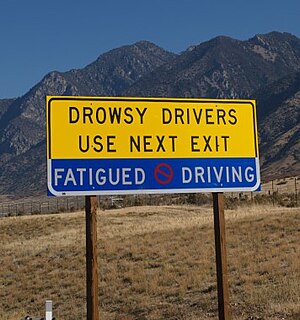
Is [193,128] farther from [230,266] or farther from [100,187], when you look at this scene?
[230,266]

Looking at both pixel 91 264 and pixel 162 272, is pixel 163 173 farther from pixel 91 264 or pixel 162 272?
pixel 162 272

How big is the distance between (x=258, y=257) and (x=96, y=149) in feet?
47.9

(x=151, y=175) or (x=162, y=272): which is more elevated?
(x=151, y=175)

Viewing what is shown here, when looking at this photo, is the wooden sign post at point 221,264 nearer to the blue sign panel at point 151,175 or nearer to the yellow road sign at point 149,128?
the blue sign panel at point 151,175

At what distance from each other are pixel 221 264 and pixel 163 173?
4.78ft

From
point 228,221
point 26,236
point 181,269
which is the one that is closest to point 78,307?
A: point 181,269

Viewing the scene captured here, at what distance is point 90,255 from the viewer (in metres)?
7.53

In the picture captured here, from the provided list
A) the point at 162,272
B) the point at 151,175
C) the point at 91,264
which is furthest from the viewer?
the point at 162,272

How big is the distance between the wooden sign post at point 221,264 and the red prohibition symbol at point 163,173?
0.71 metres

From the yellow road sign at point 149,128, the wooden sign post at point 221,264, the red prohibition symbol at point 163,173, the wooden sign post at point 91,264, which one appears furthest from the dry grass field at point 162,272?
the wooden sign post at point 91,264

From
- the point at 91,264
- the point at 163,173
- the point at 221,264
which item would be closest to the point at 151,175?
the point at 163,173

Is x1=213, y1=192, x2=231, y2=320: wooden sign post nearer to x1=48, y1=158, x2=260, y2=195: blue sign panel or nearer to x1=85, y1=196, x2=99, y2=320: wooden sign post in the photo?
x1=48, y1=158, x2=260, y2=195: blue sign panel

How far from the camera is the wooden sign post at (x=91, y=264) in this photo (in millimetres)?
7395

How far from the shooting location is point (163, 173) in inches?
307
